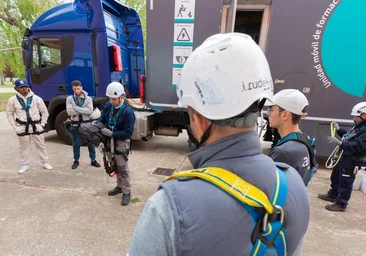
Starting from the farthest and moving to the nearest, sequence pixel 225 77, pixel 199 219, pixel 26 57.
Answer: pixel 26 57 → pixel 225 77 → pixel 199 219

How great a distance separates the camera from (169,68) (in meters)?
4.86

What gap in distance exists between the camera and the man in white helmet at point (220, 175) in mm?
597

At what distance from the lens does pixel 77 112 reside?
14.9ft

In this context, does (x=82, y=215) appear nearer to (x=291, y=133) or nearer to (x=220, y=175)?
(x=291, y=133)

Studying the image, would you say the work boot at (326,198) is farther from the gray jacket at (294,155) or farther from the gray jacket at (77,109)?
the gray jacket at (77,109)

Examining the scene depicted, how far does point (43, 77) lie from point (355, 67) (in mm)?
7162

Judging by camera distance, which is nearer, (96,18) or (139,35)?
(96,18)

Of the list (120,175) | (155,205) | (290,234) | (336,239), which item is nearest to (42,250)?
(120,175)

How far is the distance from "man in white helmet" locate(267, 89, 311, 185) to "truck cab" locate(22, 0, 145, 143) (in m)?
4.61

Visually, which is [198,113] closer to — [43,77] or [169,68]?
[169,68]

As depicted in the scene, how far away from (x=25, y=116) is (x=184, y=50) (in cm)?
338

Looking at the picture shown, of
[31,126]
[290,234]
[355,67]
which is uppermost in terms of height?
[355,67]

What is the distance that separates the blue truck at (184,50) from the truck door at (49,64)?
0.02 meters

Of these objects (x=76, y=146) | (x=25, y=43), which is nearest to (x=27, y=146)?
(x=76, y=146)
